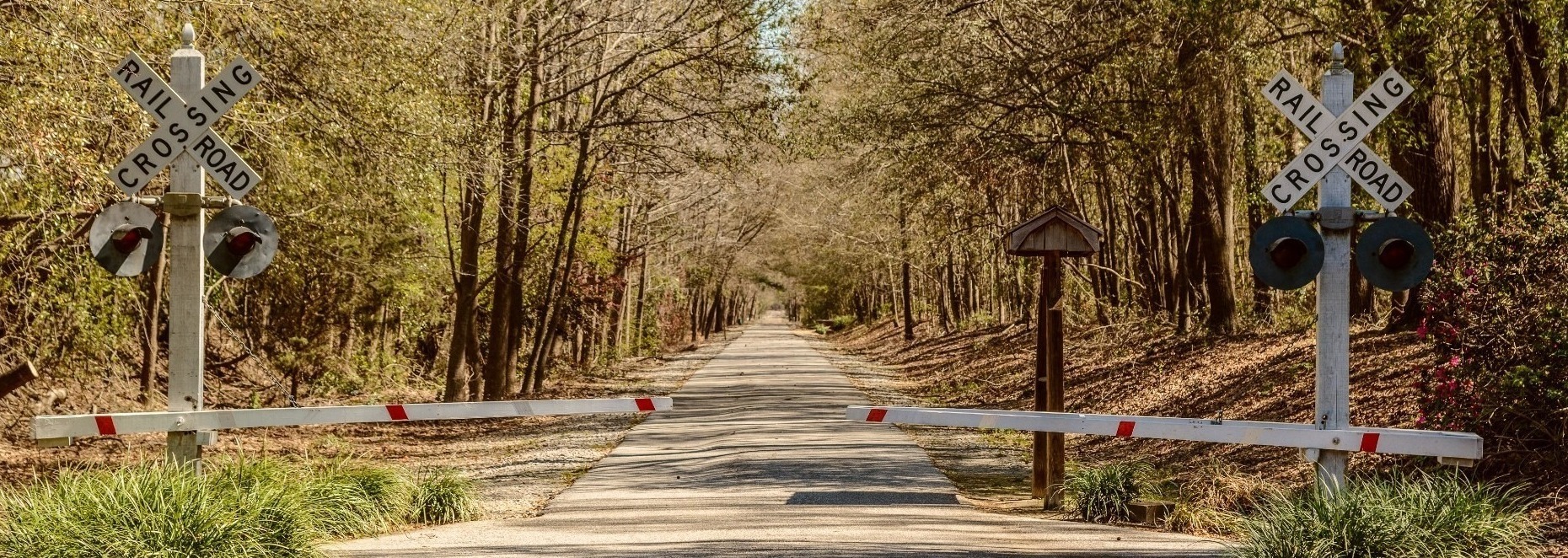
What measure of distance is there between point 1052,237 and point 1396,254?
14.2 ft

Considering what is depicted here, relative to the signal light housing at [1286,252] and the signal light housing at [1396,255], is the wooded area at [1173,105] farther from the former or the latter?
the signal light housing at [1286,252]

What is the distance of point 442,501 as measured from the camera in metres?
10.5

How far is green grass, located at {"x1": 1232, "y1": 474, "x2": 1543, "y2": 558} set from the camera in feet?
23.0

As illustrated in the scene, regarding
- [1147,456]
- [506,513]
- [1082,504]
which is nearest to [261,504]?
[506,513]

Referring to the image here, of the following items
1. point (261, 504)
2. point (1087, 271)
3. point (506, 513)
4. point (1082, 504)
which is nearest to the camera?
point (261, 504)

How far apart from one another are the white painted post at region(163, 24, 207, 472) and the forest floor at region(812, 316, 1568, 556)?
20.4ft

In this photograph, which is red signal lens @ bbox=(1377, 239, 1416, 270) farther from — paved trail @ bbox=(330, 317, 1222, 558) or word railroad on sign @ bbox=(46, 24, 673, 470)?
word railroad on sign @ bbox=(46, 24, 673, 470)

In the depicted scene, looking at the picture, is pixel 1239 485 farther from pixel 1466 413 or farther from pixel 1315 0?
pixel 1315 0

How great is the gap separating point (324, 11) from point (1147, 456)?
979 centimetres

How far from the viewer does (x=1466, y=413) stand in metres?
10.7

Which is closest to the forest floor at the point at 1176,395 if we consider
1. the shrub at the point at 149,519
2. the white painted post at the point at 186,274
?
the shrub at the point at 149,519

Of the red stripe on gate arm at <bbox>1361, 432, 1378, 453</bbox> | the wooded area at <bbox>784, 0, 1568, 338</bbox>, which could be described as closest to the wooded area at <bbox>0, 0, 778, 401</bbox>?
the wooded area at <bbox>784, 0, 1568, 338</bbox>

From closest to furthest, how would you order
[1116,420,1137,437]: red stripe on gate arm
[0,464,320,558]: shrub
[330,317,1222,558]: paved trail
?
1. [0,464,320,558]: shrub
2. [330,317,1222,558]: paved trail
3. [1116,420,1137,437]: red stripe on gate arm

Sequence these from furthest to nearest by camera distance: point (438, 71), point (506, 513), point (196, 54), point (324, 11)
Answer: point (438, 71) → point (324, 11) → point (506, 513) → point (196, 54)
